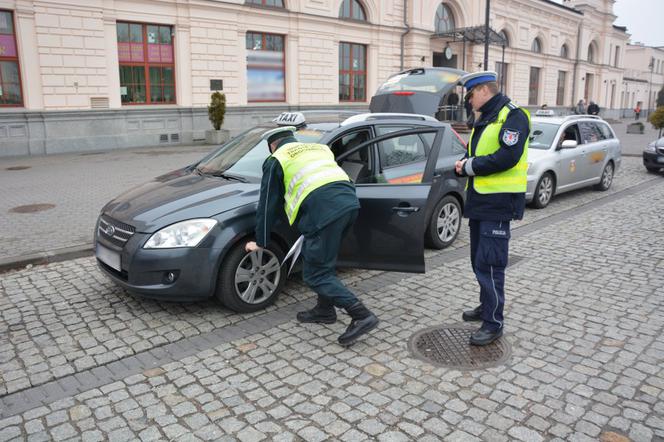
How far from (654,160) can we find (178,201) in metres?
13.1

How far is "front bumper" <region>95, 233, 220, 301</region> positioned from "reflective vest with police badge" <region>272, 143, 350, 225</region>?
90 cm

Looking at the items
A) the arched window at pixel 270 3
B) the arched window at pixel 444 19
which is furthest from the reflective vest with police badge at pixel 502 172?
the arched window at pixel 444 19

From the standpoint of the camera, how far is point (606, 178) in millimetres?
11328

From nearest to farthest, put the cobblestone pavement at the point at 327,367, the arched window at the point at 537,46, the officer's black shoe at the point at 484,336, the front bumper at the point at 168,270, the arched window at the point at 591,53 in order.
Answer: the cobblestone pavement at the point at 327,367, the officer's black shoe at the point at 484,336, the front bumper at the point at 168,270, the arched window at the point at 537,46, the arched window at the point at 591,53

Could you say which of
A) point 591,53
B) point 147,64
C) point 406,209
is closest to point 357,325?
point 406,209

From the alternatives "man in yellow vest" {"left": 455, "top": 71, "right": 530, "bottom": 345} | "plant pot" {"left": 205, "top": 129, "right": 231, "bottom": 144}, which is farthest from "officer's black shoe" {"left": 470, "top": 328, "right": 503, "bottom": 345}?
"plant pot" {"left": 205, "top": 129, "right": 231, "bottom": 144}

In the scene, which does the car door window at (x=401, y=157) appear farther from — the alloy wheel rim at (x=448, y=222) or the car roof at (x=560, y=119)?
the car roof at (x=560, y=119)

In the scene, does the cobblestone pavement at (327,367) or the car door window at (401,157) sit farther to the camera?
the car door window at (401,157)

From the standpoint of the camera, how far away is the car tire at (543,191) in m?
9.42

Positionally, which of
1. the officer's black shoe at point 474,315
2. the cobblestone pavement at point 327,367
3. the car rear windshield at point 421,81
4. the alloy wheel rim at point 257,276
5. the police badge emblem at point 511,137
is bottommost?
the cobblestone pavement at point 327,367

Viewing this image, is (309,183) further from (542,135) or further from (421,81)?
(421,81)

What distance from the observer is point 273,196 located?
408 cm

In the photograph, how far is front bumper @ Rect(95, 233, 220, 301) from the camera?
4.38 metres

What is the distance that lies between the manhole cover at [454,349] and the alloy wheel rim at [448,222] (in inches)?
96.9
